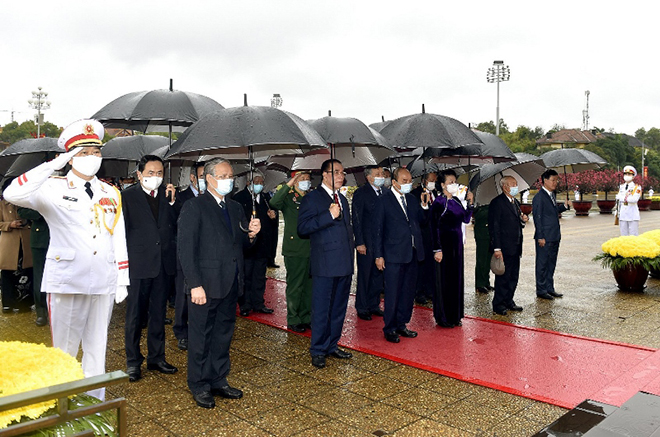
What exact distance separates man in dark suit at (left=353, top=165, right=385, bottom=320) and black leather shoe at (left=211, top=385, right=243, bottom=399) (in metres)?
2.34

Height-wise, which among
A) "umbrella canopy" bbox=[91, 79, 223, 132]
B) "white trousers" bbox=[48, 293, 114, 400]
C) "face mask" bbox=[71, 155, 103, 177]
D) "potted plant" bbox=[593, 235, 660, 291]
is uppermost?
"umbrella canopy" bbox=[91, 79, 223, 132]

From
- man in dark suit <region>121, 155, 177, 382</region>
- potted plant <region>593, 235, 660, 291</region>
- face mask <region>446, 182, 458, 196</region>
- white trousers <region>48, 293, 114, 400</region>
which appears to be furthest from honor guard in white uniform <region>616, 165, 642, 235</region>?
white trousers <region>48, 293, 114, 400</region>

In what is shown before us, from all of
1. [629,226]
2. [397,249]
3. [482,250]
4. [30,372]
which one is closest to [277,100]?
[629,226]

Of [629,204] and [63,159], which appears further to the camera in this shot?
[629,204]

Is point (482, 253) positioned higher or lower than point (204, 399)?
higher

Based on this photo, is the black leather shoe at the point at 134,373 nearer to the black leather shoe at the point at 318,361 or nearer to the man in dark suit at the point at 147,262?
the man in dark suit at the point at 147,262

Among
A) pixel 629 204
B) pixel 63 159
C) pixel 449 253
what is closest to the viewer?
pixel 63 159

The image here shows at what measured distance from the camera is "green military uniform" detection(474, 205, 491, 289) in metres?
8.91

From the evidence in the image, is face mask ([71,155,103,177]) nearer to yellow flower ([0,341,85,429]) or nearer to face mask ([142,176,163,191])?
face mask ([142,176,163,191])

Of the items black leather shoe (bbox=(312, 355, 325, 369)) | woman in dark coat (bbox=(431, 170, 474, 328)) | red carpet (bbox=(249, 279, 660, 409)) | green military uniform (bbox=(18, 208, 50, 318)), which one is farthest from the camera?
green military uniform (bbox=(18, 208, 50, 318))

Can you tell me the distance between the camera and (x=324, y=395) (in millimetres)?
4496

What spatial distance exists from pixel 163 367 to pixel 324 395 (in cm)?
156

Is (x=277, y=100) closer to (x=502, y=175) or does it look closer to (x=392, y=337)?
(x=502, y=175)

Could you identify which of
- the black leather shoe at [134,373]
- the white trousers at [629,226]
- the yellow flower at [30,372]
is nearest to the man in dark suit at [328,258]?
the black leather shoe at [134,373]
